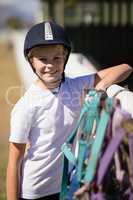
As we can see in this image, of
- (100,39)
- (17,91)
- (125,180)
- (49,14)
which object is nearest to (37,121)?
(125,180)

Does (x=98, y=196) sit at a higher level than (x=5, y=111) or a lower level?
higher

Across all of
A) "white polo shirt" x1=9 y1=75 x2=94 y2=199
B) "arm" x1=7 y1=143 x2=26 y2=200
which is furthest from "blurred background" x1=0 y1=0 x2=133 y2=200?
"arm" x1=7 y1=143 x2=26 y2=200

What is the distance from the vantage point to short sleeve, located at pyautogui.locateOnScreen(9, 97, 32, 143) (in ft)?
8.61

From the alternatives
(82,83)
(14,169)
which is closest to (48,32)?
(82,83)

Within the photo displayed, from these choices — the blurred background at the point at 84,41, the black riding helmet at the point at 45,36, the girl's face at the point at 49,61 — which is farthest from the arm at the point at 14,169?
the blurred background at the point at 84,41

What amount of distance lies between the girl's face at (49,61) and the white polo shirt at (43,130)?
0.08m

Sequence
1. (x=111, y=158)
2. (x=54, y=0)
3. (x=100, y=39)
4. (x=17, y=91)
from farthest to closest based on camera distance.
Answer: (x=54, y=0)
(x=100, y=39)
(x=17, y=91)
(x=111, y=158)

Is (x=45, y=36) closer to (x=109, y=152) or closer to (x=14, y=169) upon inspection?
(x=14, y=169)

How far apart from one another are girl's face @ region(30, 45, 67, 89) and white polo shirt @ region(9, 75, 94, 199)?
0.26 feet

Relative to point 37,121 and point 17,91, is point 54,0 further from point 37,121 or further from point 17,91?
point 37,121

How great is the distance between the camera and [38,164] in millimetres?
2744

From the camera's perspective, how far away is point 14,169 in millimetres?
2676

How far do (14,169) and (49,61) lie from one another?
46 centimetres

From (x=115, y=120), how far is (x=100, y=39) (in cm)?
1541
